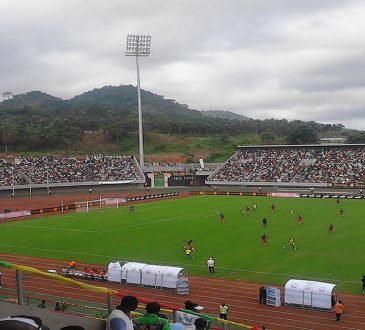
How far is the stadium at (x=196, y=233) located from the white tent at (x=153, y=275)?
0.16 metres

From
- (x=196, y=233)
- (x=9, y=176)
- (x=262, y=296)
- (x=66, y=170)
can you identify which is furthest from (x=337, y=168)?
(x=262, y=296)

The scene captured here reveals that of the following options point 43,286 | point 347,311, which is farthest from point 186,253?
point 347,311

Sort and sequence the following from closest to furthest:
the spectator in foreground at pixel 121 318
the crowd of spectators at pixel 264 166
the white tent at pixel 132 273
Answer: the spectator in foreground at pixel 121 318 → the white tent at pixel 132 273 → the crowd of spectators at pixel 264 166

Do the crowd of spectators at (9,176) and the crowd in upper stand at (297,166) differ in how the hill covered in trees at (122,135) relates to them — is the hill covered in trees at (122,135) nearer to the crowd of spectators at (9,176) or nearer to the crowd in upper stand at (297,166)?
the crowd in upper stand at (297,166)

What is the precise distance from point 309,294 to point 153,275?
863 centimetres

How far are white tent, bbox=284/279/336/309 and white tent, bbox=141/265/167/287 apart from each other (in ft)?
23.1

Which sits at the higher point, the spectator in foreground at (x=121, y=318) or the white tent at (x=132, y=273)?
the spectator in foreground at (x=121, y=318)

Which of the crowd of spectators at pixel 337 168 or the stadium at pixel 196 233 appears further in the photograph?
the crowd of spectators at pixel 337 168

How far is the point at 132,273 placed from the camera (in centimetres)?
2772

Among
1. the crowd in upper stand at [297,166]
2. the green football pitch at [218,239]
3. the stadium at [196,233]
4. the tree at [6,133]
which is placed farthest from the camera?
the tree at [6,133]

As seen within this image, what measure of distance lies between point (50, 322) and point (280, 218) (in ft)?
157

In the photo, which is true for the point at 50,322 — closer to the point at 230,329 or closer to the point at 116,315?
the point at 116,315

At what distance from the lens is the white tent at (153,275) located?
87.6ft

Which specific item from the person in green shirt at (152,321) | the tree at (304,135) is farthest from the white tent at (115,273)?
the tree at (304,135)
